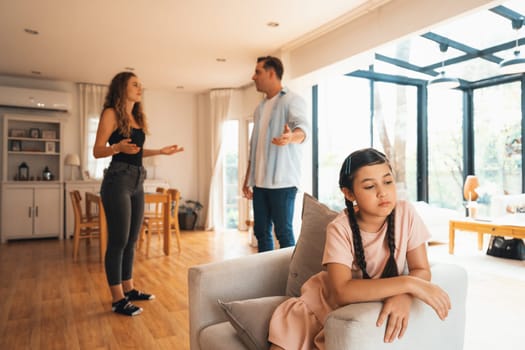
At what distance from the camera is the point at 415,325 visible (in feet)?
3.15

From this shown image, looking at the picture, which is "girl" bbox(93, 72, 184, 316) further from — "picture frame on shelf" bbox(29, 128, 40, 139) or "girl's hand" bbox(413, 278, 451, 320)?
"picture frame on shelf" bbox(29, 128, 40, 139)

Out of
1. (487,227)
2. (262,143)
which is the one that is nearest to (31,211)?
(262,143)

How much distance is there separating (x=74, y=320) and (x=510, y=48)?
595 cm

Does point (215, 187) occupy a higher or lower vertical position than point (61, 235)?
higher

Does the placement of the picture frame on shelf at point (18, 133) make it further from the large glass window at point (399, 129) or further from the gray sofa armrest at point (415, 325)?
the gray sofa armrest at point (415, 325)

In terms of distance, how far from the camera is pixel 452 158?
666 cm

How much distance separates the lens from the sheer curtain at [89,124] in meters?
6.29

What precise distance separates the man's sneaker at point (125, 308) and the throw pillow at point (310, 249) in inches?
60.0

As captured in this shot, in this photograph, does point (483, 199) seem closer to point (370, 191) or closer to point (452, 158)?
point (452, 158)

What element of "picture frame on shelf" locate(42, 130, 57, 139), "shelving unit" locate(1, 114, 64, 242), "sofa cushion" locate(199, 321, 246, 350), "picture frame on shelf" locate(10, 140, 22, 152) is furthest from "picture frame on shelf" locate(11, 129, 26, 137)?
"sofa cushion" locate(199, 321, 246, 350)

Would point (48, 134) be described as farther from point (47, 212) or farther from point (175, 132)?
point (175, 132)

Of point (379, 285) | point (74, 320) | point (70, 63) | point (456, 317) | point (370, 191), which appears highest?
point (70, 63)

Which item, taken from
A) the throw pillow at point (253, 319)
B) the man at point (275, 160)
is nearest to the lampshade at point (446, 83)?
the man at point (275, 160)

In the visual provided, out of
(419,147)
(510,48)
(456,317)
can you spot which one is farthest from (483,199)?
(456,317)
